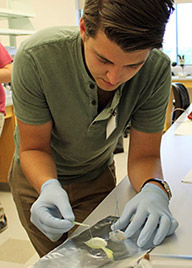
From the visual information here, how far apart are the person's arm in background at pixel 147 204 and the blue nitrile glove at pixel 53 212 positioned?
0.13 metres

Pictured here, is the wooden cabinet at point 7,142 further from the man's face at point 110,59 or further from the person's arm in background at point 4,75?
the man's face at point 110,59

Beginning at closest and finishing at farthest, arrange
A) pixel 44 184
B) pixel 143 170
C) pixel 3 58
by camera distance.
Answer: pixel 44 184, pixel 143 170, pixel 3 58

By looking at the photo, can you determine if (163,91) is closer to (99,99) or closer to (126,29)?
(99,99)

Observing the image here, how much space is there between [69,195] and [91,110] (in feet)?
1.15

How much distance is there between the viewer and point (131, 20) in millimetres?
743

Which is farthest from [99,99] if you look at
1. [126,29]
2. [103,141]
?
[126,29]

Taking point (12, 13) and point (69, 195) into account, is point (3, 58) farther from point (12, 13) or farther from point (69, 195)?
point (69, 195)

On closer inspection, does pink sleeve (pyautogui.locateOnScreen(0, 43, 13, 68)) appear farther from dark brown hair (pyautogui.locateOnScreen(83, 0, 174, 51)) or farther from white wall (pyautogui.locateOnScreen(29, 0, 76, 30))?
white wall (pyautogui.locateOnScreen(29, 0, 76, 30))

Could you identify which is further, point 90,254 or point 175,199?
point 175,199

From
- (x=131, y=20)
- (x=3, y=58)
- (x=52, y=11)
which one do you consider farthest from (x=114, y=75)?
(x=52, y=11)

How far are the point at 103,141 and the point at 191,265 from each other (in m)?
0.47

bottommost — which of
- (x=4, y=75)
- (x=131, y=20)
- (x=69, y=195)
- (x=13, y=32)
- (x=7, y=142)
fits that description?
(x=7, y=142)

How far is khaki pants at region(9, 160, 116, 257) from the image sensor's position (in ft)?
4.12

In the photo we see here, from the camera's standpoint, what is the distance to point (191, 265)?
2.49 feet
